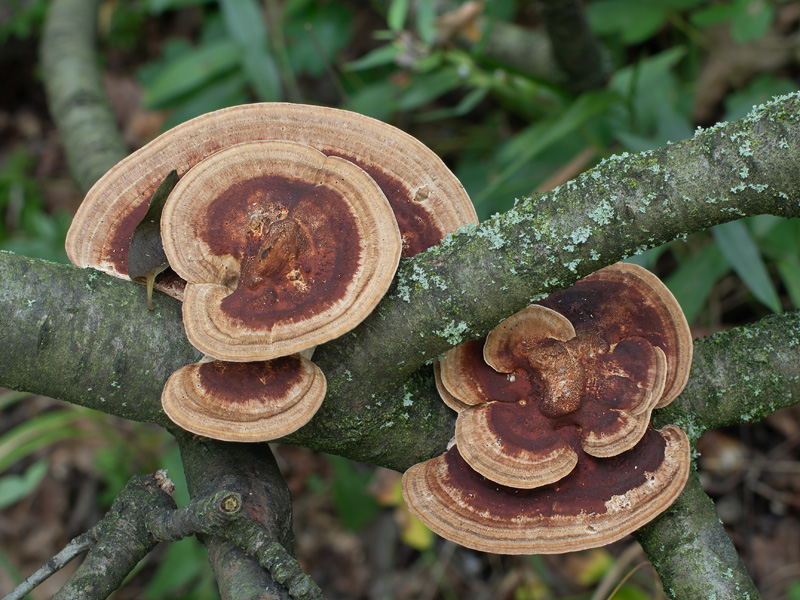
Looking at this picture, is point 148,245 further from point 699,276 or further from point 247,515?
point 699,276

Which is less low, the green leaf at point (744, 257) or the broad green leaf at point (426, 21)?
the broad green leaf at point (426, 21)

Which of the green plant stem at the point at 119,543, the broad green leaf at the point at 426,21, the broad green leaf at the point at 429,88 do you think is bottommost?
the broad green leaf at the point at 429,88

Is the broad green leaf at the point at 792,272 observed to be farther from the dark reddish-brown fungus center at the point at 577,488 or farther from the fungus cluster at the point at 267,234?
the fungus cluster at the point at 267,234

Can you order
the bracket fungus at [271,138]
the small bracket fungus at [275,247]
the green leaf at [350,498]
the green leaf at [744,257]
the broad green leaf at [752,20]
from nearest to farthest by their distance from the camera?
1. the small bracket fungus at [275,247]
2. the bracket fungus at [271,138]
3. the green leaf at [744,257]
4. the broad green leaf at [752,20]
5. the green leaf at [350,498]

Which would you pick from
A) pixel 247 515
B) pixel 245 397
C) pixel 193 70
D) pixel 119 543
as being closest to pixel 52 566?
pixel 119 543

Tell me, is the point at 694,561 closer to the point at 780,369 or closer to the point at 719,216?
the point at 780,369

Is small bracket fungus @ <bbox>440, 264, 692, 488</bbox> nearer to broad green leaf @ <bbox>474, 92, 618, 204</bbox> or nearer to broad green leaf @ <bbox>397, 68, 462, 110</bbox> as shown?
broad green leaf @ <bbox>474, 92, 618, 204</bbox>

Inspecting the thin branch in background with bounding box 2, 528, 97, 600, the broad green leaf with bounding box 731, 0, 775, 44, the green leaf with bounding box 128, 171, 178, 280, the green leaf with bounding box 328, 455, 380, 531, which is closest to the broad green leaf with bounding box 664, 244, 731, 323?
the broad green leaf with bounding box 731, 0, 775, 44

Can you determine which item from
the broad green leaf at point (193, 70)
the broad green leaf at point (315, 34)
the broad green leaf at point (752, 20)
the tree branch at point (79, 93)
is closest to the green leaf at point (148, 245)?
the tree branch at point (79, 93)
